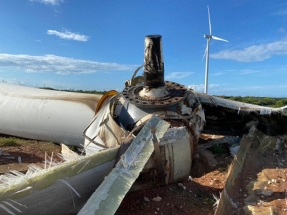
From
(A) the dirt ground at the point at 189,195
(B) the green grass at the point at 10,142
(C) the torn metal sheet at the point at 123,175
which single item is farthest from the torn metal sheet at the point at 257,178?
(B) the green grass at the point at 10,142

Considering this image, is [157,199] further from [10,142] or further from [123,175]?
[10,142]

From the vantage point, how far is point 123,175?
289 cm

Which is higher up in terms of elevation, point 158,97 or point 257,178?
point 158,97

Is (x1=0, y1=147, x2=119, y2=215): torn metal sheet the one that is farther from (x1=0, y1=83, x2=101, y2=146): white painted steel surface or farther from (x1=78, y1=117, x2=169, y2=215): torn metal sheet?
(x1=0, y1=83, x2=101, y2=146): white painted steel surface

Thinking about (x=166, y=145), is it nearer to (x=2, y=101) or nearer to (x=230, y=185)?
(x=230, y=185)

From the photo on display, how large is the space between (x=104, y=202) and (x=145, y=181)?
1262 mm

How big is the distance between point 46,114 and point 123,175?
5.20 metres

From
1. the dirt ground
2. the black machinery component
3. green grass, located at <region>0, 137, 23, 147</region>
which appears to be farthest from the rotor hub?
green grass, located at <region>0, 137, 23, 147</region>

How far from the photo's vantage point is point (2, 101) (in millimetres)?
8562

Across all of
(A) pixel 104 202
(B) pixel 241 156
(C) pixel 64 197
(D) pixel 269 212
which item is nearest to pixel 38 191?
(C) pixel 64 197

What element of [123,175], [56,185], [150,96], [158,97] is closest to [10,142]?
[150,96]

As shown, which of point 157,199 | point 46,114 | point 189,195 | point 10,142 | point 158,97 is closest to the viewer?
point 157,199

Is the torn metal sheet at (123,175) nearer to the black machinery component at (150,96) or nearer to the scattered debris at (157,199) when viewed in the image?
the scattered debris at (157,199)

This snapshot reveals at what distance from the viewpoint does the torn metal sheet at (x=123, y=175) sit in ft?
8.32
